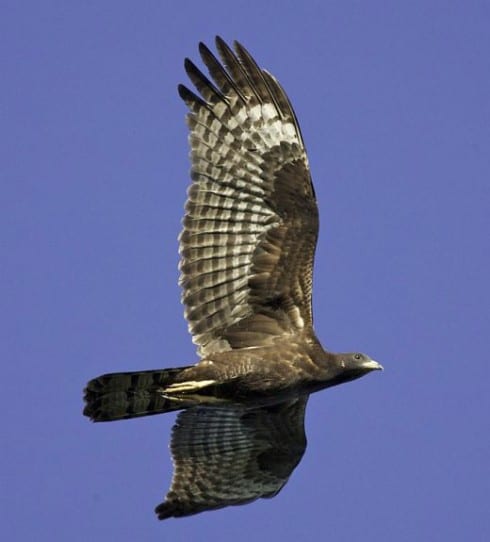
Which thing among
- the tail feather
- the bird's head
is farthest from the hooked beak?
the tail feather

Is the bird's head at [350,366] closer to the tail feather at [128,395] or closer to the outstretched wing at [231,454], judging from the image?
the outstretched wing at [231,454]

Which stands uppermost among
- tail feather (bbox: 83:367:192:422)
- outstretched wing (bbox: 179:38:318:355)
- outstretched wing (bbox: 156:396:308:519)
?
outstretched wing (bbox: 179:38:318:355)

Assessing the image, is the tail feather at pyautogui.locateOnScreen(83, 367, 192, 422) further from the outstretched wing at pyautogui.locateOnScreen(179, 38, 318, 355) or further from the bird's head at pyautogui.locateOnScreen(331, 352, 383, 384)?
the bird's head at pyautogui.locateOnScreen(331, 352, 383, 384)

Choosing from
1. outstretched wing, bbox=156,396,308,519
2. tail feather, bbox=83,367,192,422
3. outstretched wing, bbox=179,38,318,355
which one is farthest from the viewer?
outstretched wing, bbox=156,396,308,519

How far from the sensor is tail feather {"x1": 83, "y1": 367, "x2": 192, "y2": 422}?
14328 millimetres

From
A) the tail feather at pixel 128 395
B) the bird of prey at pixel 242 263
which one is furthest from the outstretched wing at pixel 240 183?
the tail feather at pixel 128 395

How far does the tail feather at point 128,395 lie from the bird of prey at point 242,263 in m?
0.01

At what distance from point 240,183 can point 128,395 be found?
2.57m

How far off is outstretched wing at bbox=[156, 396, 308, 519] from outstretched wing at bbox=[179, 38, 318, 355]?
127 cm

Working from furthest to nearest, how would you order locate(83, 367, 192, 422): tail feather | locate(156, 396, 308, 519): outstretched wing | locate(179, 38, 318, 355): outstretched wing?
locate(156, 396, 308, 519): outstretched wing
locate(179, 38, 318, 355): outstretched wing
locate(83, 367, 192, 422): tail feather

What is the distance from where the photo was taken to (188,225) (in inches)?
571

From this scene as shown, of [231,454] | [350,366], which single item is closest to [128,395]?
[231,454]

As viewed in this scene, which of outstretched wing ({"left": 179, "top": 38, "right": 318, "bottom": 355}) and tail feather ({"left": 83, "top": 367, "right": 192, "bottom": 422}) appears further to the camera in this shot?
outstretched wing ({"left": 179, "top": 38, "right": 318, "bottom": 355})

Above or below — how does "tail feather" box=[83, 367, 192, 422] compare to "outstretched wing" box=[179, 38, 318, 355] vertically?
below
